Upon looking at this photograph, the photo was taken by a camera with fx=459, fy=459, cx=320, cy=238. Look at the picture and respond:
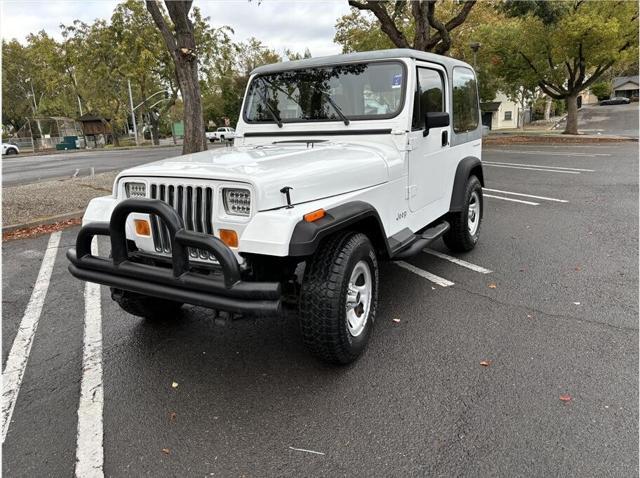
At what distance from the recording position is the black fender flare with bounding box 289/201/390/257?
7.91 ft

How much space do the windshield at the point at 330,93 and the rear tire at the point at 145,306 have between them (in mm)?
1880

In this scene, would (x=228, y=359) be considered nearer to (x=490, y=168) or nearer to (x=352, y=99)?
(x=352, y=99)

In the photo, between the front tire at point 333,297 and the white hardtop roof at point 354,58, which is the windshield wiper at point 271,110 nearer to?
the white hardtop roof at point 354,58

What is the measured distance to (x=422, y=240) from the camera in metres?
3.91

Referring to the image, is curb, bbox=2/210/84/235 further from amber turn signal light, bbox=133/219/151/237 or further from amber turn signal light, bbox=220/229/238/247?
amber turn signal light, bbox=220/229/238/247

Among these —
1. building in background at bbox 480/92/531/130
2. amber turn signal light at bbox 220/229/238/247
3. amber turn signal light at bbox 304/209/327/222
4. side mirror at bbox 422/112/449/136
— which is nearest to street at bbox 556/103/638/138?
building in background at bbox 480/92/531/130

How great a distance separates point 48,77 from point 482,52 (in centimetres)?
3572

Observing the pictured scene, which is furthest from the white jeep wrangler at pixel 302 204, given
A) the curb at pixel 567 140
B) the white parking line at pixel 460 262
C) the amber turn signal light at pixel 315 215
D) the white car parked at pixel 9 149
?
the white car parked at pixel 9 149

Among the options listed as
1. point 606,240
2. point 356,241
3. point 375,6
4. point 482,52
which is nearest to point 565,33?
point 482,52

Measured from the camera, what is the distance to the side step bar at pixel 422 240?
11.6 feet

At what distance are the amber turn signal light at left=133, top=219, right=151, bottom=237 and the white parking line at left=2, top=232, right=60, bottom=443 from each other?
1259mm

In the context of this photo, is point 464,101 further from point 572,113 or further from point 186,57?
point 572,113

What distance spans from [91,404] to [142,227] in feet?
3.69

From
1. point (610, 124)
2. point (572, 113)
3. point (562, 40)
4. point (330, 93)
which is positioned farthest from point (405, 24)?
point (330, 93)
